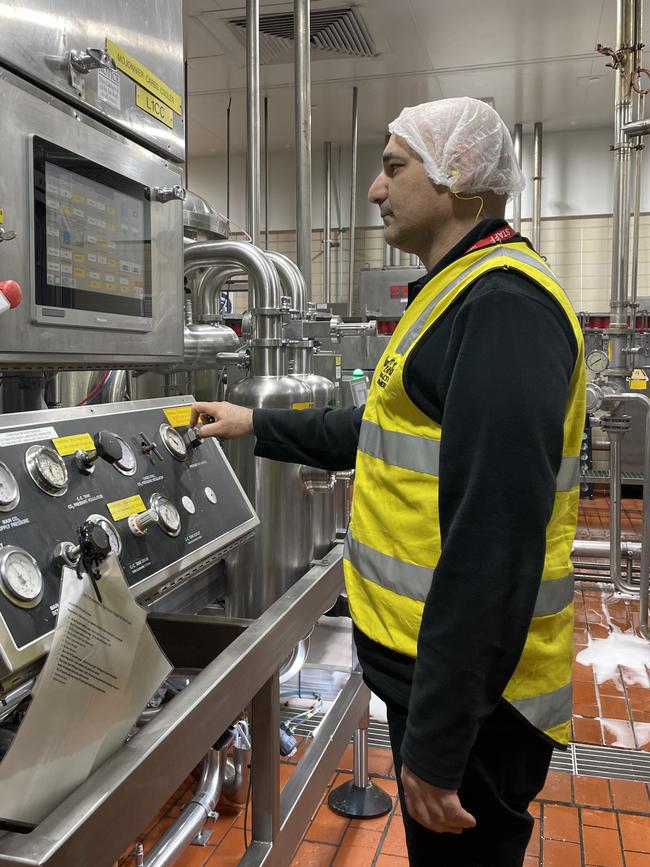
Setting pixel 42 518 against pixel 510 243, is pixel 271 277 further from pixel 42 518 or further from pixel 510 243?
pixel 42 518

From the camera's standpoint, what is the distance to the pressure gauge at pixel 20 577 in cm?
81

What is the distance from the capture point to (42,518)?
91 cm

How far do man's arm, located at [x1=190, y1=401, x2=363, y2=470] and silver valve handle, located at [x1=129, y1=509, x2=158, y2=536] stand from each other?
0.46m

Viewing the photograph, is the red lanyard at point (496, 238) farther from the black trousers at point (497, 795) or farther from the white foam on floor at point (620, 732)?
the white foam on floor at point (620, 732)

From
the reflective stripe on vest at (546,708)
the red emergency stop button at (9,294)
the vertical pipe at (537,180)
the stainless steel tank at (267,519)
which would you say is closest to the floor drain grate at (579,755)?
the stainless steel tank at (267,519)

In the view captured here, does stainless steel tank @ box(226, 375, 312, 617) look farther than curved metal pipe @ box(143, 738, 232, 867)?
Yes

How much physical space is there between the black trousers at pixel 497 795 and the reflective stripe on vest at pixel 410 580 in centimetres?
16

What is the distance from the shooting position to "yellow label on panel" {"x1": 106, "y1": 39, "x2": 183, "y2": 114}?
124cm

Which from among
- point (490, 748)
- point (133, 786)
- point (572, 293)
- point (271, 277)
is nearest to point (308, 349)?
point (271, 277)

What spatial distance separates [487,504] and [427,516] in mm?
167

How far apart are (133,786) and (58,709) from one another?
0.50 feet

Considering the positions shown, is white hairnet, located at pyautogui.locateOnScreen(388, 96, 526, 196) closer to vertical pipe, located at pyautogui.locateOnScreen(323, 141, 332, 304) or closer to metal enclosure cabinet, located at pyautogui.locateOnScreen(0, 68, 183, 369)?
metal enclosure cabinet, located at pyautogui.locateOnScreen(0, 68, 183, 369)

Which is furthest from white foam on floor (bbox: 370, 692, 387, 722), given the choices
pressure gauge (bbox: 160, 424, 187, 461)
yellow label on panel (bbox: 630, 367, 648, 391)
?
yellow label on panel (bbox: 630, 367, 648, 391)

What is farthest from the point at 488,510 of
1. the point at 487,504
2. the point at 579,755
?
the point at 579,755
